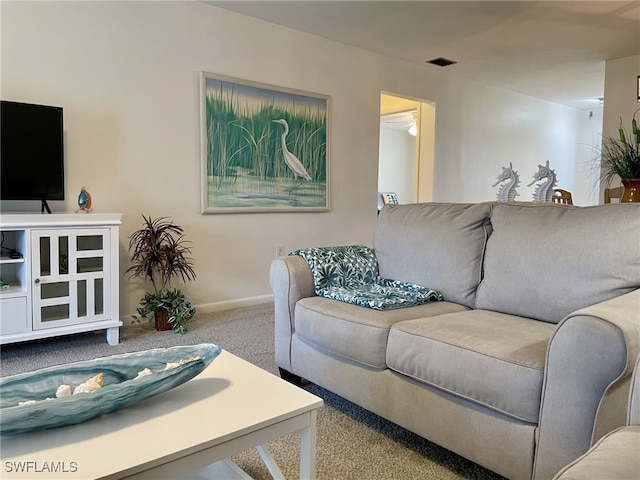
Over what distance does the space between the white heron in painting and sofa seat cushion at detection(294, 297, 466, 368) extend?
2.19m

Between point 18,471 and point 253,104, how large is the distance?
11.1 feet

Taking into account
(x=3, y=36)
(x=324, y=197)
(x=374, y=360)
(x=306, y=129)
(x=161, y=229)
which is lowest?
(x=374, y=360)

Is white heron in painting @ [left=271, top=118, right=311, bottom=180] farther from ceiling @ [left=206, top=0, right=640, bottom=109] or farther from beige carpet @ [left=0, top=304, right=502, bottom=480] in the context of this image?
beige carpet @ [left=0, top=304, right=502, bottom=480]

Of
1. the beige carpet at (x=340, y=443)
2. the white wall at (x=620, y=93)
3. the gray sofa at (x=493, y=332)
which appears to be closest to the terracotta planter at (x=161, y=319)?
the beige carpet at (x=340, y=443)

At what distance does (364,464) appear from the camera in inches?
61.9

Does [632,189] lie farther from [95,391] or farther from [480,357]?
[95,391]

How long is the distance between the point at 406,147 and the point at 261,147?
514cm

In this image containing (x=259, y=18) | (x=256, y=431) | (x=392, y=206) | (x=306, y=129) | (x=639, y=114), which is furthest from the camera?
(x=639, y=114)

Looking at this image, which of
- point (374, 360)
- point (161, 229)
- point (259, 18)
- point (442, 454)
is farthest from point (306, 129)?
point (442, 454)

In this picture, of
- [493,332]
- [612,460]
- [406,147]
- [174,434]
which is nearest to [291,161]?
[493,332]

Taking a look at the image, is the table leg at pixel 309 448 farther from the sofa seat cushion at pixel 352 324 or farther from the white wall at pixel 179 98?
the white wall at pixel 179 98

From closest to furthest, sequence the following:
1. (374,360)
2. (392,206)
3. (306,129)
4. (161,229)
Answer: (374,360)
(392,206)
(161,229)
(306,129)

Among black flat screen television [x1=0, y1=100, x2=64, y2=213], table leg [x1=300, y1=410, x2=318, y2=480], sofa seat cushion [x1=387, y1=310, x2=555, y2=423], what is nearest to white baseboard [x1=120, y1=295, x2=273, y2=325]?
black flat screen television [x1=0, y1=100, x2=64, y2=213]

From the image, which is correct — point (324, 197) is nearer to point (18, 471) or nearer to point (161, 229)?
point (161, 229)
